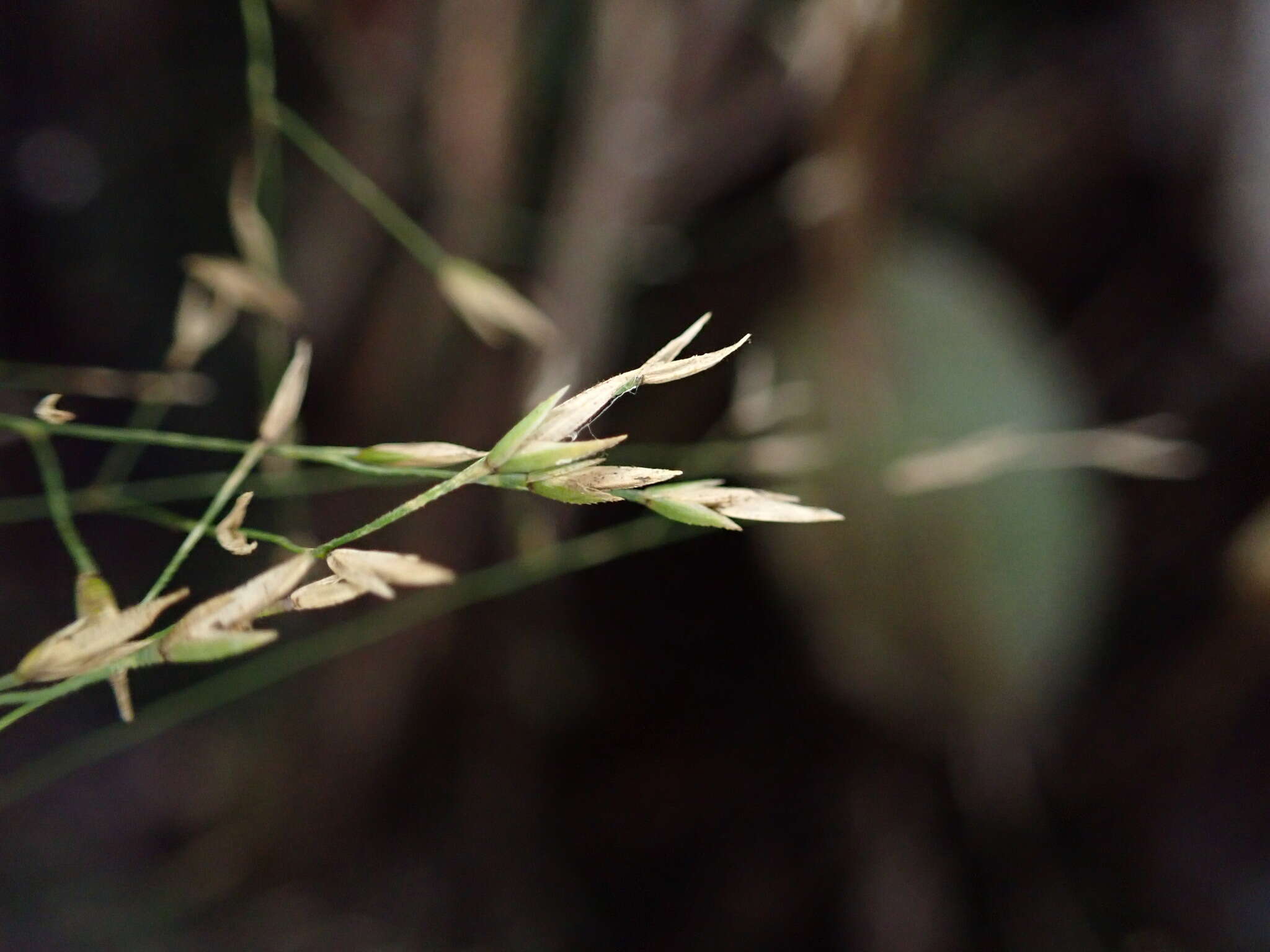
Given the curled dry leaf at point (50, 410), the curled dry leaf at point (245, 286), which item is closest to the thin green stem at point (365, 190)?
the curled dry leaf at point (245, 286)

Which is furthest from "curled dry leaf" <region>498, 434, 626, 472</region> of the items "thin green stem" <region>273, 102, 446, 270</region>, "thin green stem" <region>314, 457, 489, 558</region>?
"thin green stem" <region>273, 102, 446, 270</region>

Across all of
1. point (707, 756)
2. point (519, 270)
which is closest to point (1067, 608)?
point (707, 756)

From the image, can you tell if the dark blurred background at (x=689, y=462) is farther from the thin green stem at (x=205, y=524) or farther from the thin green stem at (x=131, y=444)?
the thin green stem at (x=205, y=524)

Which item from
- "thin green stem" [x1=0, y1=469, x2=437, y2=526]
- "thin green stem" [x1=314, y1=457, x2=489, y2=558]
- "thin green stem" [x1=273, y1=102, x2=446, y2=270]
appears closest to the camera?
"thin green stem" [x1=314, y1=457, x2=489, y2=558]

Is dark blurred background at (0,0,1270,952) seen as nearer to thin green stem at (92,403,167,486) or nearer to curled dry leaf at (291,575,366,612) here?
thin green stem at (92,403,167,486)

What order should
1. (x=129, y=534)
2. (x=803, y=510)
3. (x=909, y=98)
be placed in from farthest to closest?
(x=129, y=534)
(x=909, y=98)
(x=803, y=510)

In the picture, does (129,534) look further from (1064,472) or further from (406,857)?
(1064,472)
